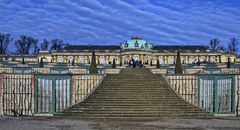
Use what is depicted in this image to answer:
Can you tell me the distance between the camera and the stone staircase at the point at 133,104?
22031mm

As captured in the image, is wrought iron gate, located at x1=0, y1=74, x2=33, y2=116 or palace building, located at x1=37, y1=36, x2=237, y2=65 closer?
wrought iron gate, located at x1=0, y1=74, x2=33, y2=116

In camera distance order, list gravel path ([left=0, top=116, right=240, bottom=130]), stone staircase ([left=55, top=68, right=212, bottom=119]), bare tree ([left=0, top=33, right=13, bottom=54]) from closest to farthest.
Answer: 1. gravel path ([left=0, top=116, right=240, bottom=130])
2. stone staircase ([left=55, top=68, right=212, bottom=119])
3. bare tree ([left=0, top=33, right=13, bottom=54])

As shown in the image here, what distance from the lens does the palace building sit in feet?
378

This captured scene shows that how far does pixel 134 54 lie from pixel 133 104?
9242 centimetres

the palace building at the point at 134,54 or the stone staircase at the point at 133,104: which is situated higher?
the palace building at the point at 134,54

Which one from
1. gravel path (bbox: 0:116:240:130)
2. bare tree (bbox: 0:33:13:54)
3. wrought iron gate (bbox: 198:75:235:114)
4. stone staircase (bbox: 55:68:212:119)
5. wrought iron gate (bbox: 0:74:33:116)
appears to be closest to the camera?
gravel path (bbox: 0:116:240:130)

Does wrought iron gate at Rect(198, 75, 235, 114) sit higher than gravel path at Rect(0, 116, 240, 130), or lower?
higher

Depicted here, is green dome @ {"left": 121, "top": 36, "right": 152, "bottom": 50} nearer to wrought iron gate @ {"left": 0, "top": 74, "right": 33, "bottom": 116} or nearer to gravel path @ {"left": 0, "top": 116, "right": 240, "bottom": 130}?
wrought iron gate @ {"left": 0, "top": 74, "right": 33, "bottom": 116}

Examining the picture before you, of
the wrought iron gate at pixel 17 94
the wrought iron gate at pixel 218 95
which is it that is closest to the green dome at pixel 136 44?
the wrought iron gate at pixel 218 95

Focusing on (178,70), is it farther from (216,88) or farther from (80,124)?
(80,124)

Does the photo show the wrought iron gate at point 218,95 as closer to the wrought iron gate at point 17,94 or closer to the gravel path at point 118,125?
the gravel path at point 118,125

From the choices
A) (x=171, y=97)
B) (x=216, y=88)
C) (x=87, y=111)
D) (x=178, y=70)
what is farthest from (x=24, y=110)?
(x=178, y=70)

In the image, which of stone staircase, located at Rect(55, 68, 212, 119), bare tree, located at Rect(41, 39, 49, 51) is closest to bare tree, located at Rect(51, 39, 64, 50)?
bare tree, located at Rect(41, 39, 49, 51)

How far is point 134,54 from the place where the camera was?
11544 centimetres
